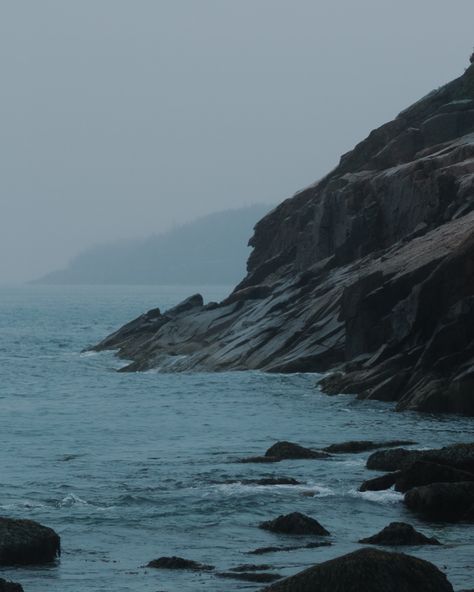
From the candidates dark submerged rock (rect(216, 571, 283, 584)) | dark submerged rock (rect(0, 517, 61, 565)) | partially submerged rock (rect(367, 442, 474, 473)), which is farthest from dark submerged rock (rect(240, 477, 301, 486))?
dark submerged rock (rect(216, 571, 283, 584))

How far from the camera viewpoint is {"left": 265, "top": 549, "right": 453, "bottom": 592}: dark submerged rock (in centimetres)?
1808

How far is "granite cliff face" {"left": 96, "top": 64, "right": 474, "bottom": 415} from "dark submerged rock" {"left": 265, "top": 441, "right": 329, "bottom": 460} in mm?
9221

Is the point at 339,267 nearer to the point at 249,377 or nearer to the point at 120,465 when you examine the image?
the point at 249,377

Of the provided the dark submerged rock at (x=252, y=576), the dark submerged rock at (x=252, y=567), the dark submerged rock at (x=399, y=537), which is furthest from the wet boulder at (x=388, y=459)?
the dark submerged rock at (x=252, y=576)

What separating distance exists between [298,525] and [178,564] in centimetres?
359

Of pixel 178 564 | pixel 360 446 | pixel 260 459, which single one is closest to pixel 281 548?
pixel 178 564

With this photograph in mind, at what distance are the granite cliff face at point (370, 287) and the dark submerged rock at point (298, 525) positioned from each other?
19246mm

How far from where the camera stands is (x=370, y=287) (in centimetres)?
5522

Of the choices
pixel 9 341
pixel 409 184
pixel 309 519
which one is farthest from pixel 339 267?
pixel 9 341

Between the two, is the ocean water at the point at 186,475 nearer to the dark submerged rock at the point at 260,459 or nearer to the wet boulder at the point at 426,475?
the wet boulder at the point at 426,475

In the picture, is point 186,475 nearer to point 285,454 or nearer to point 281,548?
point 285,454

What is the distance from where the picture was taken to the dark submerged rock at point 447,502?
27172 mm

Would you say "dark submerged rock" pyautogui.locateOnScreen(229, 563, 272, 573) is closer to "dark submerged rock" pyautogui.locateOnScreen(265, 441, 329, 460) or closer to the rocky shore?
the rocky shore

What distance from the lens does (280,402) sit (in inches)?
2083
